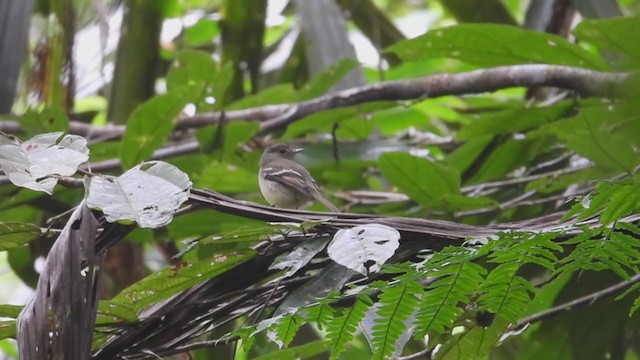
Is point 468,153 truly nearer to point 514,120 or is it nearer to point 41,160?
point 514,120

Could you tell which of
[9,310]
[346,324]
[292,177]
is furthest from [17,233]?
[292,177]

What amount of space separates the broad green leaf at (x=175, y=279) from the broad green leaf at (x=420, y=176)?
1.31 m

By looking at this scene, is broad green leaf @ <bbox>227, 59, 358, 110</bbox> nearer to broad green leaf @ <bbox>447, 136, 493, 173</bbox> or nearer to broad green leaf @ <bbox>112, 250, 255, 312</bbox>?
broad green leaf @ <bbox>447, 136, 493, 173</bbox>

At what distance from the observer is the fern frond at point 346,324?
1942 millimetres

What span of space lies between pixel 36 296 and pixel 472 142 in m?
2.29

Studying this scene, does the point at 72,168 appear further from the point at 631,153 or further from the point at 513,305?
the point at 631,153

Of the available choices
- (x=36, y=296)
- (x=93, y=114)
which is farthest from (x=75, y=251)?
(x=93, y=114)

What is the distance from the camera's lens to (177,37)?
580 cm

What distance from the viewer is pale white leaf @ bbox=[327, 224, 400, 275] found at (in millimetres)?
1852

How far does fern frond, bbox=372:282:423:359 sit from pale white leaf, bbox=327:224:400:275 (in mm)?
76

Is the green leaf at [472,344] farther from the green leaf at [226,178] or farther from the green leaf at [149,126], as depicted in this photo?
the green leaf at [226,178]

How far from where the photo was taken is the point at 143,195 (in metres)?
1.86

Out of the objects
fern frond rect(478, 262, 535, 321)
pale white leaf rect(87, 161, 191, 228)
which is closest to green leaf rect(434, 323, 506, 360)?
fern frond rect(478, 262, 535, 321)

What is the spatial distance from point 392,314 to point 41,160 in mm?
698
